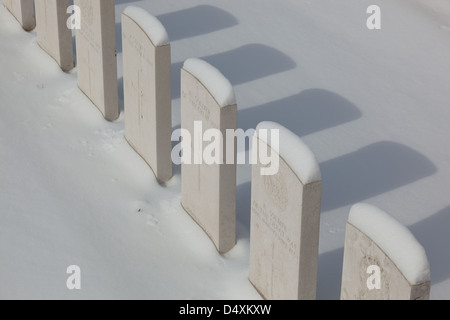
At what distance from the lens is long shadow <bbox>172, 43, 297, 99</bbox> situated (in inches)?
383

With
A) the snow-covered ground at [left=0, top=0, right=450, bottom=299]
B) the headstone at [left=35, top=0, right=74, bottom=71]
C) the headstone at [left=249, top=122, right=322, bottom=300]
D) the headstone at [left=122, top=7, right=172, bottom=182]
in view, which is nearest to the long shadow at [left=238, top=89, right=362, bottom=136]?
the snow-covered ground at [left=0, top=0, right=450, bottom=299]

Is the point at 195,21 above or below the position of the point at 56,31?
below

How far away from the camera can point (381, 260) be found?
6.05 meters

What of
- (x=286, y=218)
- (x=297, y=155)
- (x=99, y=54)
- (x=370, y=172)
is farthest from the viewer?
(x=99, y=54)

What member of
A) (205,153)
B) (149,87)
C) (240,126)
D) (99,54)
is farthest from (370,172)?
(99,54)

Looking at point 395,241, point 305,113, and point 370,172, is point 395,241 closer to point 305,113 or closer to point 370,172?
point 370,172

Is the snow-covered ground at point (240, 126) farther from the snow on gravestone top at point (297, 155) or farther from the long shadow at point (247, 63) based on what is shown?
the snow on gravestone top at point (297, 155)

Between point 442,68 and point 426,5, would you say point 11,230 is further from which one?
point 426,5

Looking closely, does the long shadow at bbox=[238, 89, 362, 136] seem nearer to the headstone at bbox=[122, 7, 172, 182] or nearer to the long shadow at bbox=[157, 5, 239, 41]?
the headstone at bbox=[122, 7, 172, 182]

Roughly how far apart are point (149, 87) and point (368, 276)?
8.84 feet

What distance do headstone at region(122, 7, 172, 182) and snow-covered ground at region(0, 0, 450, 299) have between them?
0.65ft

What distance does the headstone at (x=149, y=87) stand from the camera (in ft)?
26.3

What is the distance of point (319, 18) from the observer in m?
10.7

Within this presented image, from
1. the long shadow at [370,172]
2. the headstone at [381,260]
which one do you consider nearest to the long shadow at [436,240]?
the long shadow at [370,172]
